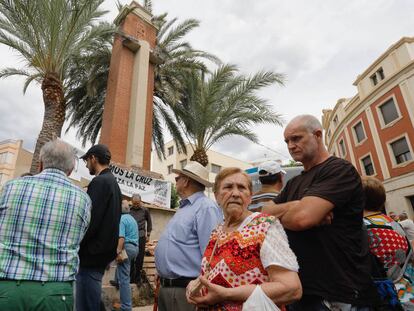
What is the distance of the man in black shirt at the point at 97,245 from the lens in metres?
2.37

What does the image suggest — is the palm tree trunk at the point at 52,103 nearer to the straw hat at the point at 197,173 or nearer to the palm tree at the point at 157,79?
the palm tree at the point at 157,79

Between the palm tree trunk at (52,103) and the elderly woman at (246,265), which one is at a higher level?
the palm tree trunk at (52,103)

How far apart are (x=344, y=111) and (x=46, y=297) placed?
1173 inches

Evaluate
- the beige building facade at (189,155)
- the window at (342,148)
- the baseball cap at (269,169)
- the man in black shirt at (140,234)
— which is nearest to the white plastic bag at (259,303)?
the baseball cap at (269,169)

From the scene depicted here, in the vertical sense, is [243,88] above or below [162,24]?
below

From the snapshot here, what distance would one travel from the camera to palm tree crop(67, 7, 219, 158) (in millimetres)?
12594

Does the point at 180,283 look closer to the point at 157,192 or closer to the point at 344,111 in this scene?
the point at 157,192

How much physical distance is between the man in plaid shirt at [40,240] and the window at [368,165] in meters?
24.9

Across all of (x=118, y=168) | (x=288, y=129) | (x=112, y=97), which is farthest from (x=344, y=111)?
(x=288, y=129)

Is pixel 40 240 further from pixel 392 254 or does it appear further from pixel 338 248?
pixel 392 254

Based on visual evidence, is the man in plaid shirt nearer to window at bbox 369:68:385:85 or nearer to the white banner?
the white banner

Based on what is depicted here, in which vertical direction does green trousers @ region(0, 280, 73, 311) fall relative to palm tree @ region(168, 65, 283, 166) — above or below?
below

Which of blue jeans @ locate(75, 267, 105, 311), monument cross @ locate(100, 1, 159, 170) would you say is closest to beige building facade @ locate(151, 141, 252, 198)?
monument cross @ locate(100, 1, 159, 170)

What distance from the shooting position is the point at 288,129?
6.25ft
